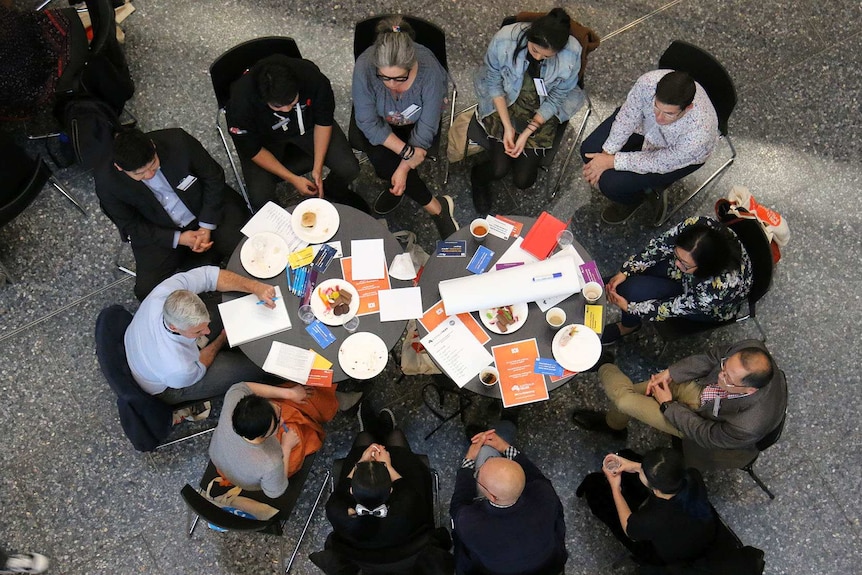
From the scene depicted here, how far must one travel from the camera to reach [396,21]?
345 cm

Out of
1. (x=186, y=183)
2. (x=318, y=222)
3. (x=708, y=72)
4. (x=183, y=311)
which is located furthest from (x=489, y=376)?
(x=708, y=72)

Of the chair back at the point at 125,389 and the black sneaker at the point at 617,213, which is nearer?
the chair back at the point at 125,389

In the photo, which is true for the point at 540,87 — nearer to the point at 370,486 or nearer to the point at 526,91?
the point at 526,91

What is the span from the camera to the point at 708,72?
139 inches

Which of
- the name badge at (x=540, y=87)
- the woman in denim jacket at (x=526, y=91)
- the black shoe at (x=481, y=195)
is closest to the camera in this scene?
the woman in denim jacket at (x=526, y=91)

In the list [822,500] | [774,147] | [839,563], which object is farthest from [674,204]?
[839,563]

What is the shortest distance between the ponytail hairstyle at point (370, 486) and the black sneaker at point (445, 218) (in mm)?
1773

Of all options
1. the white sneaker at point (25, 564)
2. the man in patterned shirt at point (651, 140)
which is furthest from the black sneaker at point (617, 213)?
the white sneaker at point (25, 564)

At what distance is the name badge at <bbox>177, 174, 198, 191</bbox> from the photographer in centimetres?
351

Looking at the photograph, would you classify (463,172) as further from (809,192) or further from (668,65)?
(809,192)

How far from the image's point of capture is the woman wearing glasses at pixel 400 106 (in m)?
3.31

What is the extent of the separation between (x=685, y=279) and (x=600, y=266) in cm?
78

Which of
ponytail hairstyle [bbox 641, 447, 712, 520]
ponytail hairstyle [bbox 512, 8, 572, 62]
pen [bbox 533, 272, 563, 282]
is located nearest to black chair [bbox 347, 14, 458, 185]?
ponytail hairstyle [bbox 512, 8, 572, 62]

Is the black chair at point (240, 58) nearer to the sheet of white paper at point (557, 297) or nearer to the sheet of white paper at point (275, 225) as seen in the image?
the sheet of white paper at point (275, 225)
